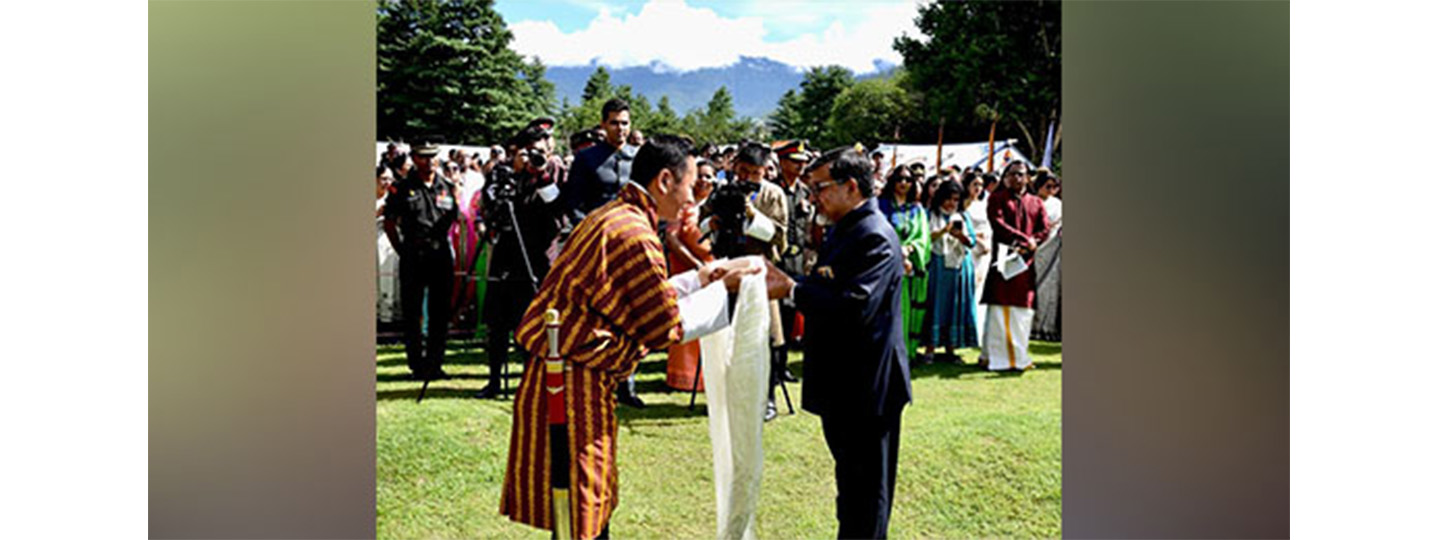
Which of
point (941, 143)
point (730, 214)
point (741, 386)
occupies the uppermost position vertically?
point (941, 143)

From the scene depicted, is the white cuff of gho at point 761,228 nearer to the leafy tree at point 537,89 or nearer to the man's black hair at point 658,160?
the leafy tree at point 537,89

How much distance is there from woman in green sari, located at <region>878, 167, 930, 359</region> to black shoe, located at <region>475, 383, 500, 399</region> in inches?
97.1

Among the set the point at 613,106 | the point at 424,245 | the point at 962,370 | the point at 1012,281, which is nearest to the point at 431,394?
the point at 424,245

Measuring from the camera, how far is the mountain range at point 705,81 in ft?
17.4

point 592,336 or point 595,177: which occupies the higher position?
point 595,177

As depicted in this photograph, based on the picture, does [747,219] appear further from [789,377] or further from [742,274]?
[742,274]

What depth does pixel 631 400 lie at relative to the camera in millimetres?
6090

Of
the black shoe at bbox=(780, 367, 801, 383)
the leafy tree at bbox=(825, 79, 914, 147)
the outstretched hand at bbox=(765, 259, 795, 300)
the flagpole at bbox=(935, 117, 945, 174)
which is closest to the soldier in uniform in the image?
the black shoe at bbox=(780, 367, 801, 383)

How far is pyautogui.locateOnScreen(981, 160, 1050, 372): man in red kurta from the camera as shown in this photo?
6949 mm

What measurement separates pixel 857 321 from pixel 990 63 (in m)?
2.52

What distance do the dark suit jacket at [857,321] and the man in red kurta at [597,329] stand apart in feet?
2.22
